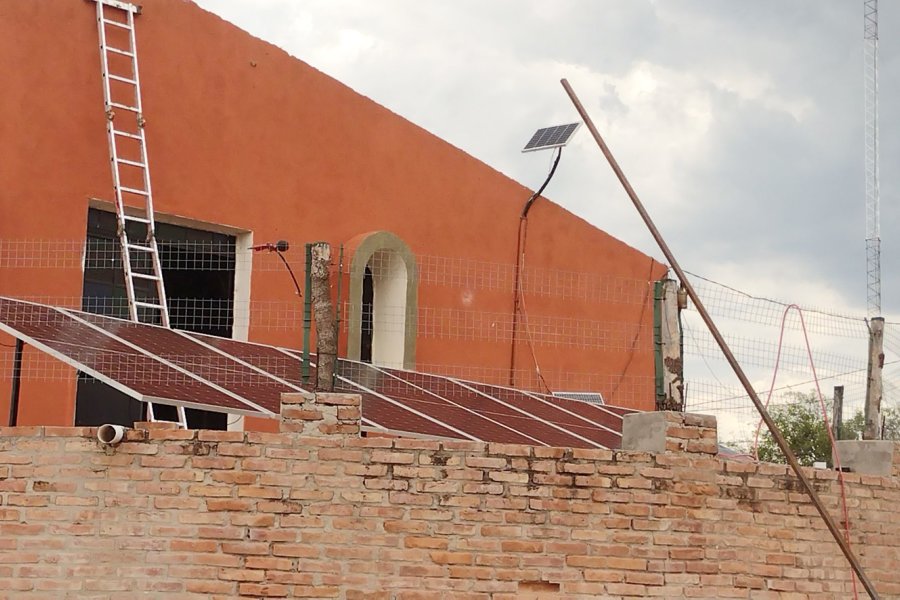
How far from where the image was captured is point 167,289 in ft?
37.2

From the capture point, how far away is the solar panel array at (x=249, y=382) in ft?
24.5

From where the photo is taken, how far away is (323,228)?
1238cm

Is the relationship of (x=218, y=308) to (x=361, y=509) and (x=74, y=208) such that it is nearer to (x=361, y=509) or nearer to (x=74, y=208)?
(x=74, y=208)

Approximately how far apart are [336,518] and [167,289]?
486 cm

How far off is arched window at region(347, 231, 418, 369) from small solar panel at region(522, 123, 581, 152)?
8.59 feet

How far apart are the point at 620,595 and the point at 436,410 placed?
83.0 inches

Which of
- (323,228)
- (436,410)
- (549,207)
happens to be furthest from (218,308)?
(549,207)

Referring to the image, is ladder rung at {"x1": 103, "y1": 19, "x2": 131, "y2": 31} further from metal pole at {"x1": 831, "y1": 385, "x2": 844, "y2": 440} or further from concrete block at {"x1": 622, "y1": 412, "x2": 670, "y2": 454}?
metal pole at {"x1": 831, "y1": 385, "x2": 844, "y2": 440}

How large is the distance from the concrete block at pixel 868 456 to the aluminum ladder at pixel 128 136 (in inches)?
219

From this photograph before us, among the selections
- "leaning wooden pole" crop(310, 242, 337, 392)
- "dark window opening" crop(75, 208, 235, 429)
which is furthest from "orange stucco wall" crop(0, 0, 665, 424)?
"leaning wooden pole" crop(310, 242, 337, 392)

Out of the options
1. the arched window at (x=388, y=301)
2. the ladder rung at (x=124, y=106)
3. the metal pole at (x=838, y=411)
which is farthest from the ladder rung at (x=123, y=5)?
the metal pole at (x=838, y=411)

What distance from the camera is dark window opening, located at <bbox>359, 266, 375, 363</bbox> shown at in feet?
42.0

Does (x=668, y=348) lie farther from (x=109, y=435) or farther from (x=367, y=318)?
(x=367, y=318)

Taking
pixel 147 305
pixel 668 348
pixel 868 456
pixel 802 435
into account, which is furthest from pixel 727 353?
pixel 802 435
